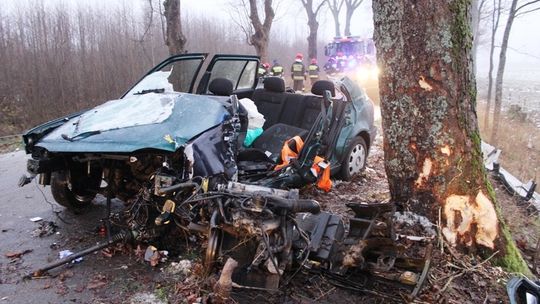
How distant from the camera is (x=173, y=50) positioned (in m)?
9.70

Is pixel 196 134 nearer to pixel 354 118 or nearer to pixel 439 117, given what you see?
pixel 439 117

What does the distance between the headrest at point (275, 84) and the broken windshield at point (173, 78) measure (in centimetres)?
122

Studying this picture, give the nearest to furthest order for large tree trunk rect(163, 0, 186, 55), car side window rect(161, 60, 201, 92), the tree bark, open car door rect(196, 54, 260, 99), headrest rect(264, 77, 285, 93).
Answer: open car door rect(196, 54, 260, 99) < car side window rect(161, 60, 201, 92) < headrest rect(264, 77, 285, 93) < large tree trunk rect(163, 0, 186, 55) < the tree bark

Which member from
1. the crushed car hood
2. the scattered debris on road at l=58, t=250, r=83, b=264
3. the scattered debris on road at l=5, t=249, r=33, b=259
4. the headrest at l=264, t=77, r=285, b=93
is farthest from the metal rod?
the headrest at l=264, t=77, r=285, b=93

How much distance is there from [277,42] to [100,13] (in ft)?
59.0

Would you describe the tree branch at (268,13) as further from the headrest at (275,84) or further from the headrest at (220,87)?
the headrest at (220,87)

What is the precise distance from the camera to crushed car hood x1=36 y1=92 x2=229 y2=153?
3373mm

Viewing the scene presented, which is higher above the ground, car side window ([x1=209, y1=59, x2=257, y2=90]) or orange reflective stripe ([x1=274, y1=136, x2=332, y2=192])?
car side window ([x1=209, y1=59, x2=257, y2=90])

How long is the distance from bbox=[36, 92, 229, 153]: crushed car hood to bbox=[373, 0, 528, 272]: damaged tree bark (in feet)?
5.47

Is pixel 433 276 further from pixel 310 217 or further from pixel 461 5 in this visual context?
pixel 461 5

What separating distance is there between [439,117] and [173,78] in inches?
131

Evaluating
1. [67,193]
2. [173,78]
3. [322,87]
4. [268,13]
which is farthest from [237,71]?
[268,13]

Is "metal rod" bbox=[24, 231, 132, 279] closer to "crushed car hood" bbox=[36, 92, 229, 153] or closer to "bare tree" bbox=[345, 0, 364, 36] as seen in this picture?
"crushed car hood" bbox=[36, 92, 229, 153]

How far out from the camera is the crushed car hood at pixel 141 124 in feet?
11.1
